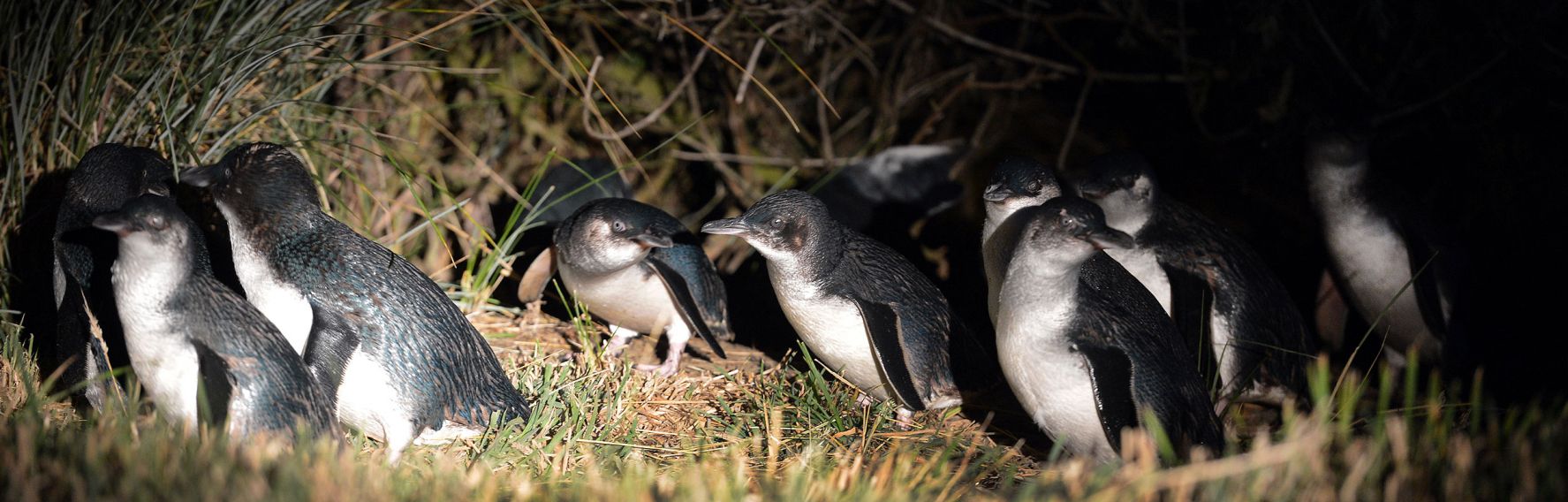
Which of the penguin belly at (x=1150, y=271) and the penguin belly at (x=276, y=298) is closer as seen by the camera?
the penguin belly at (x=276, y=298)

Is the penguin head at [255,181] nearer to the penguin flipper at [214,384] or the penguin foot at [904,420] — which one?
the penguin flipper at [214,384]

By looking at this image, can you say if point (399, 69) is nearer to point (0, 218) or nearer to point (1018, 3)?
point (0, 218)

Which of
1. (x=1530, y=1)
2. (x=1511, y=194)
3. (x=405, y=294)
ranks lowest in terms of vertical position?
(x=405, y=294)

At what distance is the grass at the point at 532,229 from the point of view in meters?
2.11

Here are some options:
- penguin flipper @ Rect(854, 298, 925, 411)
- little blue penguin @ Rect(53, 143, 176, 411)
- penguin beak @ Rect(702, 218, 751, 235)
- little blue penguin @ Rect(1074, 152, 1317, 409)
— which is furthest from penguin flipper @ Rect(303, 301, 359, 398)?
little blue penguin @ Rect(1074, 152, 1317, 409)

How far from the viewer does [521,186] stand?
17.3 feet

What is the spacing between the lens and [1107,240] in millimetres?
2754

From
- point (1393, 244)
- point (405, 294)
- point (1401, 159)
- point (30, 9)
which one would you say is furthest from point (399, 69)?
point (1401, 159)

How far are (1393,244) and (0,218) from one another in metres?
4.41

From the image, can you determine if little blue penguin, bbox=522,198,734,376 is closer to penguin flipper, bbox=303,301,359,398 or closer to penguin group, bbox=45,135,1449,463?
penguin group, bbox=45,135,1449,463

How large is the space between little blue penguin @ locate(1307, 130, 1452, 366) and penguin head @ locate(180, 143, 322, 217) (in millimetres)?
3345

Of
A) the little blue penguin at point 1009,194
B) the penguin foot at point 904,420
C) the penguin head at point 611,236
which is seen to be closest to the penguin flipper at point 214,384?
the penguin head at point 611,236

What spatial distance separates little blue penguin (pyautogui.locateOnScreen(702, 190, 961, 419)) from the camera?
332cm

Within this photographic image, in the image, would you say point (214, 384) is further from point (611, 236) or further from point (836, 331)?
point (836, 331)
